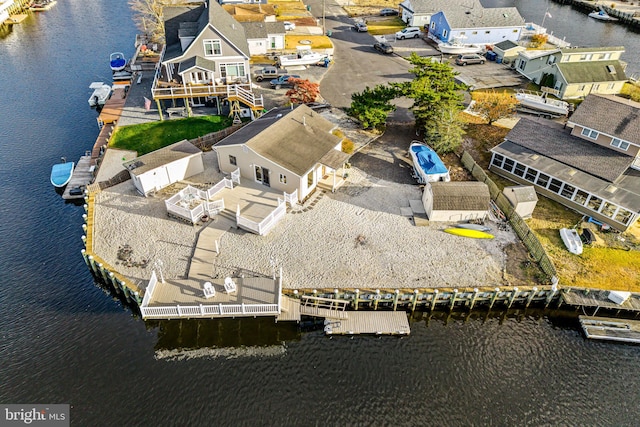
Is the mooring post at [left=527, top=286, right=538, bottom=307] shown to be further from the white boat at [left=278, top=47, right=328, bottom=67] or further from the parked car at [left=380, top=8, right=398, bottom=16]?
the parked car at [left=380, top=8, right=398, bottom=16]

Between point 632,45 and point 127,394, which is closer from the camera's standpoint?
point 127,394

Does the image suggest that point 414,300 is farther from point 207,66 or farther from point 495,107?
point 207,66

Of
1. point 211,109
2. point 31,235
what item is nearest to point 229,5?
point 211,109

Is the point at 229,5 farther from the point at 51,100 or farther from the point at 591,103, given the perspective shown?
the point at 591,103

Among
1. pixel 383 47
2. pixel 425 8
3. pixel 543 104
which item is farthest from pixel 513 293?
pixel 425 8

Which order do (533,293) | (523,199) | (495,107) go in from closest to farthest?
1. (533,293)
2. (523,199)
3. (495,107)

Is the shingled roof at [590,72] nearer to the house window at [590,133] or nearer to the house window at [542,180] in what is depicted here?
the house window at [590,133]
